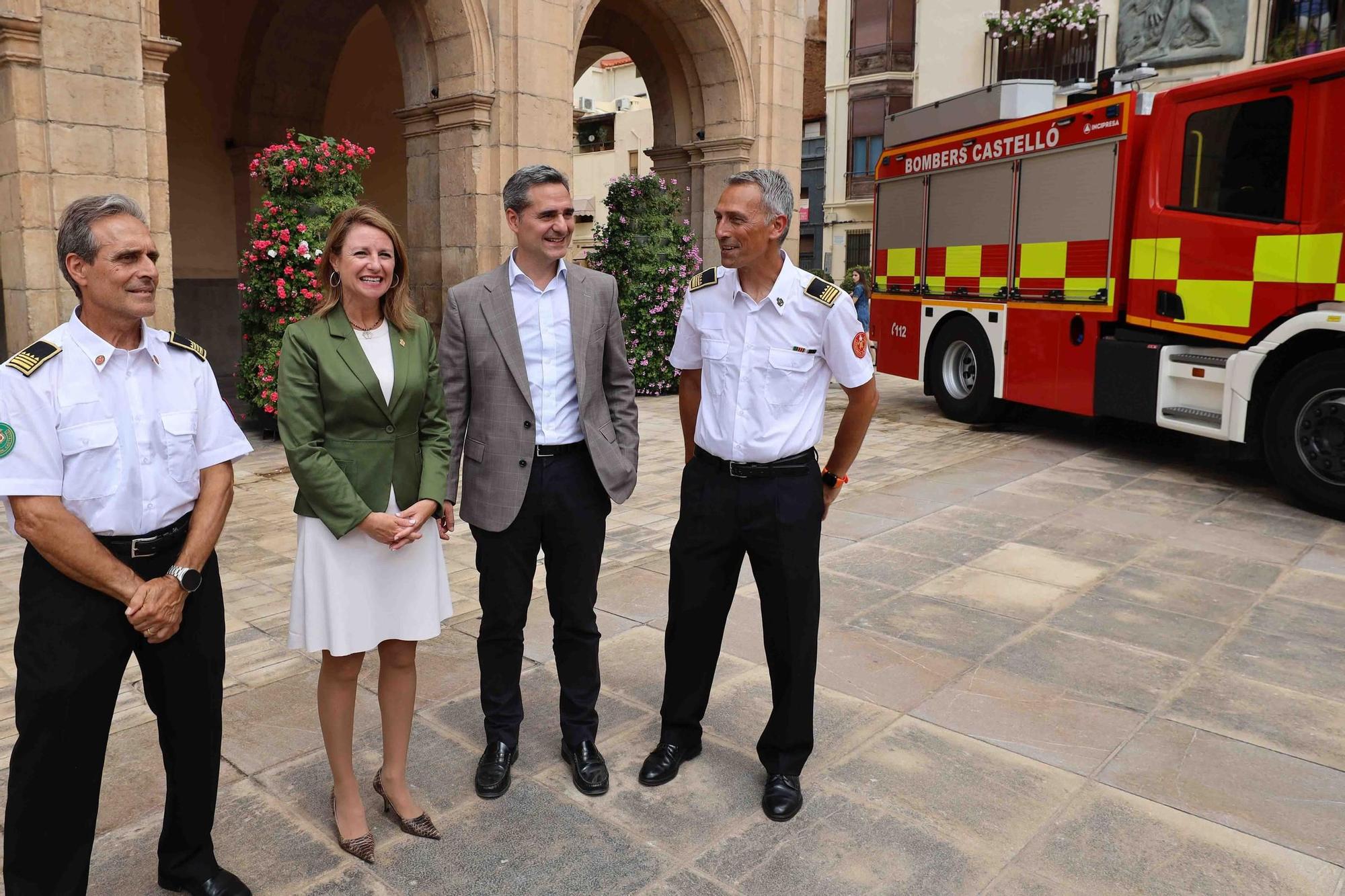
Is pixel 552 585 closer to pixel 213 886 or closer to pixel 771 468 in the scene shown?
pixel 771 468

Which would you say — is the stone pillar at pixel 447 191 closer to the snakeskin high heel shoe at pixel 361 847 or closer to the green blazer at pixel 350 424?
the green blazer at pixel 350 424

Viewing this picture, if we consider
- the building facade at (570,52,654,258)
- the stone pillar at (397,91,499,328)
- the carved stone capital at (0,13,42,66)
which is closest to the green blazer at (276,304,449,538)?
the carved stone capital at (0,13,42,66)

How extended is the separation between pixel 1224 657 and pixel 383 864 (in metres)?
3.45

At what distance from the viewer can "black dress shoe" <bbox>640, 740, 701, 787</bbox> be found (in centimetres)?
323

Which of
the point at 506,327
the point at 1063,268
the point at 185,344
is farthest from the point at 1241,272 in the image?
the point at 185,344

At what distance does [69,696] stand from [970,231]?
9151mm

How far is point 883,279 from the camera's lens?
38.4ft

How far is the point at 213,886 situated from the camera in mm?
2578

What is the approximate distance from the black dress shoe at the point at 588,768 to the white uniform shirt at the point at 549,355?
96 cm

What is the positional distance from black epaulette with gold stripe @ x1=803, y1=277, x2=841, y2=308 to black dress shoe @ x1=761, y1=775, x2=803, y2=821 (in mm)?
1411

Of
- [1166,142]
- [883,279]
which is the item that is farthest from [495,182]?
[1166,142]

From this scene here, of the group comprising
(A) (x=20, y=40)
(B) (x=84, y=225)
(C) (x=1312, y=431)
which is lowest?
(C) (x=1312, y=431)

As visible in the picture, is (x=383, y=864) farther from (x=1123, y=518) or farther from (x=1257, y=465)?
(x=1257, y=465)

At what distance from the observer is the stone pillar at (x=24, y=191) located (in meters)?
7.01
